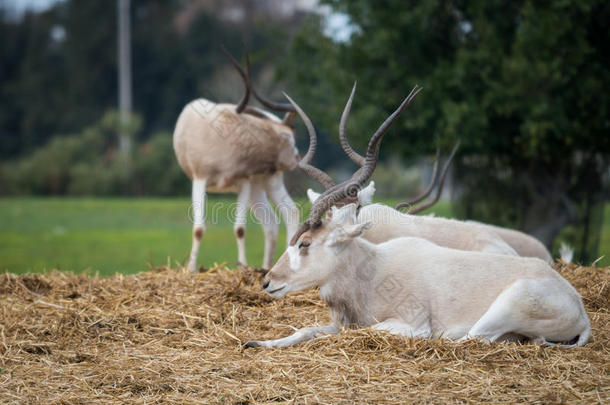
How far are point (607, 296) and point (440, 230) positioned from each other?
162 cm

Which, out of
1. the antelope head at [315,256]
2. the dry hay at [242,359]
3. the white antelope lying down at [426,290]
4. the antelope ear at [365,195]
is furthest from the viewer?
the antelope ear at [365,195]

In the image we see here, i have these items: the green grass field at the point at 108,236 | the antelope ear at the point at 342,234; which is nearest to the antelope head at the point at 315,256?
the antelope ear at the point at 342,234

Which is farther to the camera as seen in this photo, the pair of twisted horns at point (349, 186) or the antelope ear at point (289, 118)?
the antelope ear at point (289, 118)

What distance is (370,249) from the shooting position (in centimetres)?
536

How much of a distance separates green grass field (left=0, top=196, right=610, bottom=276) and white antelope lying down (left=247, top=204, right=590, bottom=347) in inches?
335

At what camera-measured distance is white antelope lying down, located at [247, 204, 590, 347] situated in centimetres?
476

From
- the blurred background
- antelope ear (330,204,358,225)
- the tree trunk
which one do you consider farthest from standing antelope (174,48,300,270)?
the tree trunk

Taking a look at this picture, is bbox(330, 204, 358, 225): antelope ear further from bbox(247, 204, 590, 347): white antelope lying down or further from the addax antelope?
the addax antelope

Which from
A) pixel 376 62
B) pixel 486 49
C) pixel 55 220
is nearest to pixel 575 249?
pixel 486 49

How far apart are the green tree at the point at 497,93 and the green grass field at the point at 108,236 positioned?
1.80m

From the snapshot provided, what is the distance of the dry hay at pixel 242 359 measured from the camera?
12.7 ft

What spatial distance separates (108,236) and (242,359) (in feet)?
60.1

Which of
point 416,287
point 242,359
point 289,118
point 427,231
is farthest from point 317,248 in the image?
point 289,118

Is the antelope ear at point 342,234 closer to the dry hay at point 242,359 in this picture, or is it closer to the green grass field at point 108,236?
the dry hay at point 242,359
